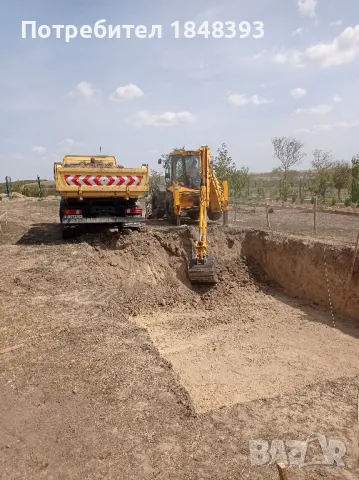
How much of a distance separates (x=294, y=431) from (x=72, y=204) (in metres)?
7.82

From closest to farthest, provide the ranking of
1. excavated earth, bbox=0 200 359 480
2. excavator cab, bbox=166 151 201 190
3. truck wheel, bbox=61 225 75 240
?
excavated earth, bbox=0 200 359 480 < truck wheel, bbox=61 225 75 240 < excavator cab, bbox=166 151 201 190

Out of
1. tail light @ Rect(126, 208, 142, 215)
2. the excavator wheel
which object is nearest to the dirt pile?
tail light @ Rect(126, 208, 142, 215)

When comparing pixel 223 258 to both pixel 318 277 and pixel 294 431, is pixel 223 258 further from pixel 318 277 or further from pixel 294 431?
pixel 294 431

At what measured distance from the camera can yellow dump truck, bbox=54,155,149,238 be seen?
9492 mm

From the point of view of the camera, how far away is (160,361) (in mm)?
4688

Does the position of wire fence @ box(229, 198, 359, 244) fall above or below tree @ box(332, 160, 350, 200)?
below

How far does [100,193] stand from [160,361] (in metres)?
5.93

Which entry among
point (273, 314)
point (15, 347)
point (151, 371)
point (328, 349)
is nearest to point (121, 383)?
point (151, 371)

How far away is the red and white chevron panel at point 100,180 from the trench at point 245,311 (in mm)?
1452

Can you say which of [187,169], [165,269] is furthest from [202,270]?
[187,169]

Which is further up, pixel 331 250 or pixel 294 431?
pixel 331 250

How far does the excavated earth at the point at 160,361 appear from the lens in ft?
10.6

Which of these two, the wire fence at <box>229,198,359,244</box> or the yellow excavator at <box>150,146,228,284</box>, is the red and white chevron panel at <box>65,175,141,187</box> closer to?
the yellow excavator at <box>150,146,228,284</box>

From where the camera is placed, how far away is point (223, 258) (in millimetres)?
10922
